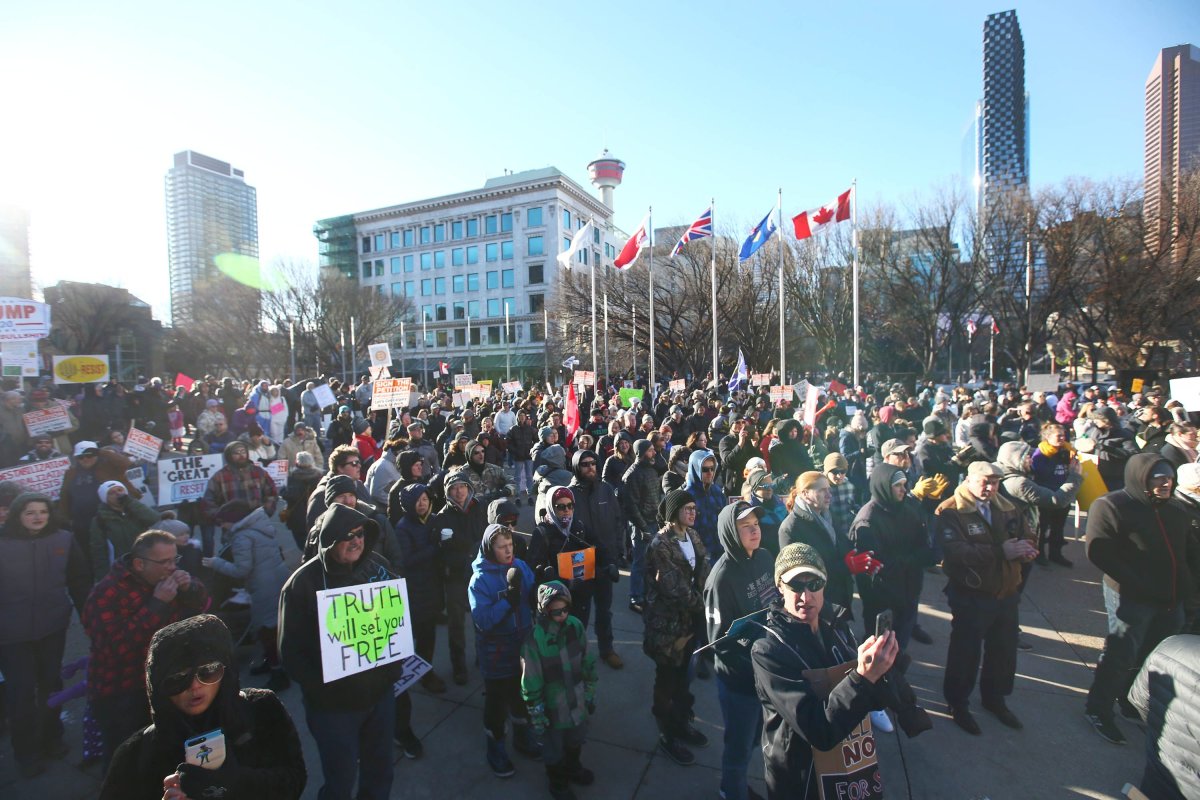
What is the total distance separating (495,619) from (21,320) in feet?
41.8

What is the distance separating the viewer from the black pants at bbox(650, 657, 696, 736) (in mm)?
4121

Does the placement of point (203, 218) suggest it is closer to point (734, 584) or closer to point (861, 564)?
point (734, 584)

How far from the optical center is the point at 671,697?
4148 mm

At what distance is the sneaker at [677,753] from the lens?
4.02 m

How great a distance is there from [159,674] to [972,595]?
4848mm

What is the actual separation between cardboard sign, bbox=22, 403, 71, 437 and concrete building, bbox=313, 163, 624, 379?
177 ft

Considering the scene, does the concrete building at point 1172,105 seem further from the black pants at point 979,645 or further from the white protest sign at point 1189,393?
the black pants at point 979,645

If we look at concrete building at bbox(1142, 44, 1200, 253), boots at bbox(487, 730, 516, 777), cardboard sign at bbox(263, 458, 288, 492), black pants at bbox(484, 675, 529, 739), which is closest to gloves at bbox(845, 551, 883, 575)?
black pants at bbox(484, 675, 529, 739)

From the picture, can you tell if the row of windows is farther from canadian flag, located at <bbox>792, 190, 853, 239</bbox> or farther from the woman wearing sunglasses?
the woman wearing sunglasses

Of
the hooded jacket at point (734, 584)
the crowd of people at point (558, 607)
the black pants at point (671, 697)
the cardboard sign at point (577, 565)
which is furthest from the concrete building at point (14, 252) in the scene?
the hooded jacket at point (734, 584)

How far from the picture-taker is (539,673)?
364 centimetres

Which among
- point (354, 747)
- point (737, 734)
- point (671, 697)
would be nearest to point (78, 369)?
point (354, 747)

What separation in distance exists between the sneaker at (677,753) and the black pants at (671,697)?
0.06 meters

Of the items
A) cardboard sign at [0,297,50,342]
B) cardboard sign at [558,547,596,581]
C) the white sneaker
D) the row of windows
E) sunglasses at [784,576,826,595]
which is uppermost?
the row of windows
